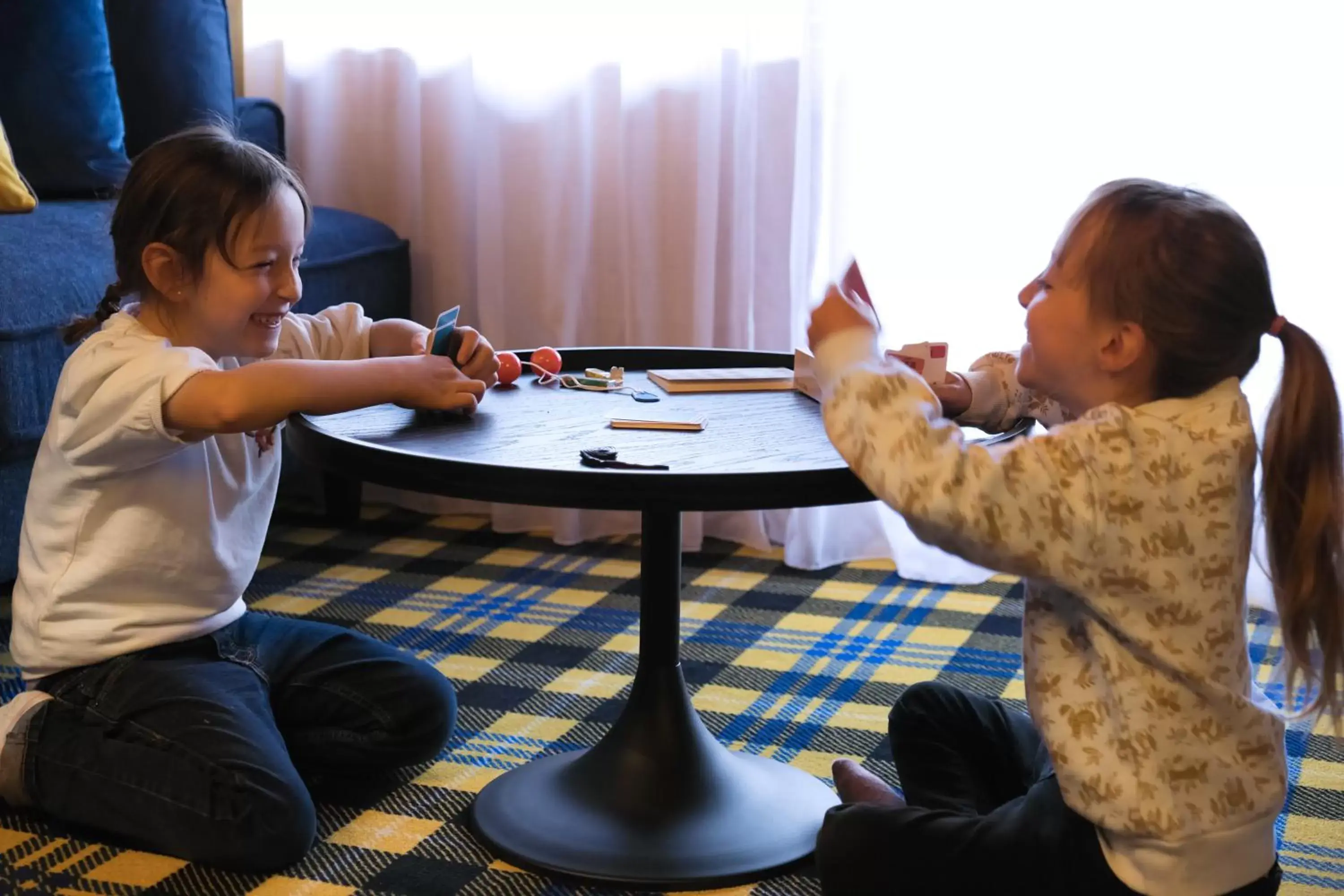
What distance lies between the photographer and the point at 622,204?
8.62ft


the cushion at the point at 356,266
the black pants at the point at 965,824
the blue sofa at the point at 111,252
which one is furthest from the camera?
the cushion at the point at 356,266

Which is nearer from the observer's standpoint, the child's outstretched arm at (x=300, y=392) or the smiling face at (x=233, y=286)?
the child's outstretched arm at (x=300, y=392)

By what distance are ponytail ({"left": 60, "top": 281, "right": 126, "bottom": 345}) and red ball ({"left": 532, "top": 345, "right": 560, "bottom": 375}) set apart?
0.45m

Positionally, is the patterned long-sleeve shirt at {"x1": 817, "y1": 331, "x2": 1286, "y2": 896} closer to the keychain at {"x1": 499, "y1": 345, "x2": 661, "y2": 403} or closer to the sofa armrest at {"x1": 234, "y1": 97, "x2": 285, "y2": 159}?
the keychain at {"x1": 499, "y1": 345, "x2": 661, "y2": 403}

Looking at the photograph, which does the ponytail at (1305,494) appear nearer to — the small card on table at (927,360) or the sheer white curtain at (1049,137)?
the small card on table at (927,360)

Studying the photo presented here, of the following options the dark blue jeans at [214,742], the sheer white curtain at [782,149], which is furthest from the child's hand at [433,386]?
the sheer white curtain at [782,149]

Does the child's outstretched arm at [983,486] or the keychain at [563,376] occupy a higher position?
the child's outstretched arm at [983,486]

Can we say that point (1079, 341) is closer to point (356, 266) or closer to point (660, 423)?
point (660, 423)

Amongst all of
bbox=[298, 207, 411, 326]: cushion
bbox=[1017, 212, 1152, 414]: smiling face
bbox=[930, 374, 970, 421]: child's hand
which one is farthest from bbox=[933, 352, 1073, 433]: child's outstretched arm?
bbox=[298, 207, 411, 326]: cushion

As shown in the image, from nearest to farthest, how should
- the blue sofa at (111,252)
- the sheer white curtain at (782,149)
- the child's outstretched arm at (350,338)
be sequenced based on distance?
the child's outstretched arm at (350,338) < the blue sofa at (111,252) < the sheer white curtain at (782,149)

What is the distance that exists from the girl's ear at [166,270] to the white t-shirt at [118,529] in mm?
44

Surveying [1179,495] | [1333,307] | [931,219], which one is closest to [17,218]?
[931,219]

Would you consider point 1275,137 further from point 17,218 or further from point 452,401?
point 17,218

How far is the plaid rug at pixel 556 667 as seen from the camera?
55.8 inches
